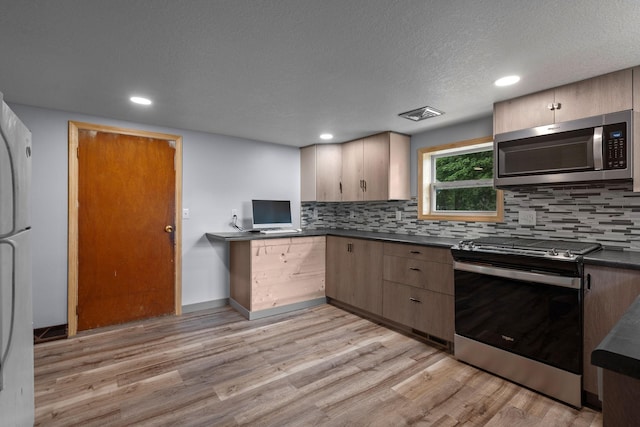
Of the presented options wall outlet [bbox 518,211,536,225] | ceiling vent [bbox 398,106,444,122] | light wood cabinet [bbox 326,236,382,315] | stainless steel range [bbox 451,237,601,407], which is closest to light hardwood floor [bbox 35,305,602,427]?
stainless steel range [bbox 451,237,601,407]

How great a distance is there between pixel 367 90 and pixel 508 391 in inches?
90.9

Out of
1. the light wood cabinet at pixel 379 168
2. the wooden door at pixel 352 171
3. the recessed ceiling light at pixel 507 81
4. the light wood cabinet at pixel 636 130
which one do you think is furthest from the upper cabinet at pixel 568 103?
the wooden door at pixel 352 171

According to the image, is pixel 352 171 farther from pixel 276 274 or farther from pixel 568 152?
pixel 568 152

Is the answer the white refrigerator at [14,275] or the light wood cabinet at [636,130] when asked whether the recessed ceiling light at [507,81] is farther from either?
the white refrigerator at [14,275]

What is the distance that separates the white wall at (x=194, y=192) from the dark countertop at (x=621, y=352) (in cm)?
360

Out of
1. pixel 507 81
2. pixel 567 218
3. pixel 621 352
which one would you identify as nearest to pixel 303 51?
pixel 507 81

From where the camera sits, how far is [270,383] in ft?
7.06

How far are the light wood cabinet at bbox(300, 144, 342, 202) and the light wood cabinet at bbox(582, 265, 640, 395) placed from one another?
2.71m

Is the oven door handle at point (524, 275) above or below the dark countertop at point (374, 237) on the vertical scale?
below

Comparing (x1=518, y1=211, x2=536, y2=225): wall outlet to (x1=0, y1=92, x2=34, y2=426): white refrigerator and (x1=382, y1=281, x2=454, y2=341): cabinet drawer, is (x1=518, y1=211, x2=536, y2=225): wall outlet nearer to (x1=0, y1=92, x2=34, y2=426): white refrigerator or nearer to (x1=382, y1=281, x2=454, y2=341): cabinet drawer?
(x1=382, y1=281, x2=454, y2=341): cabinet drawer

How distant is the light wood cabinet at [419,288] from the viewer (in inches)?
104

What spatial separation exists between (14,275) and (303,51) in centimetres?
169

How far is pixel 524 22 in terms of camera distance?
1.51 meters

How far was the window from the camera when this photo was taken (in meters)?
3.08
